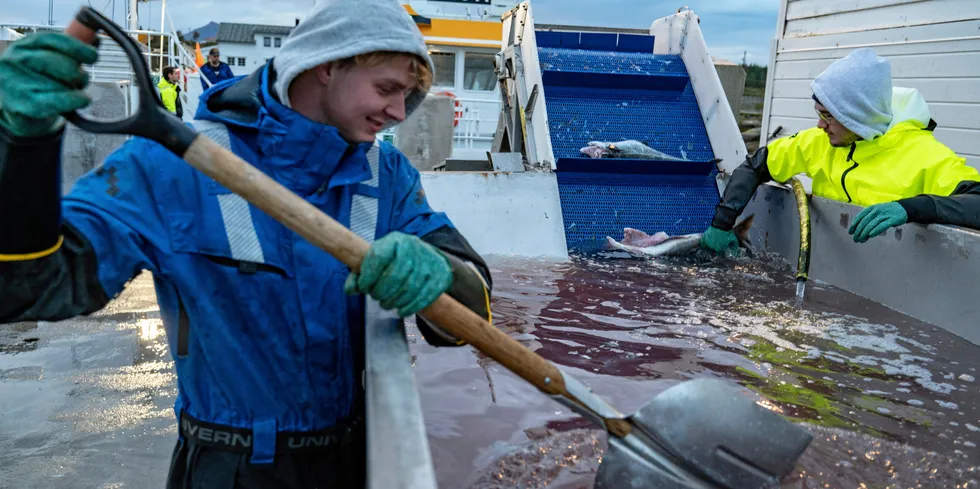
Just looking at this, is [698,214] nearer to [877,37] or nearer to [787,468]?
[877,37]

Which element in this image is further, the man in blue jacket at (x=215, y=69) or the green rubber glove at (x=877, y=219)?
the man in blue jacket at (x=215, y=69)

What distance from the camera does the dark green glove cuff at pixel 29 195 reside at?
126 centimetres

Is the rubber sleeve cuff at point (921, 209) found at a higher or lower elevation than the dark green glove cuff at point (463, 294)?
higher

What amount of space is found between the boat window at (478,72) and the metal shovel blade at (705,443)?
13.6 metres

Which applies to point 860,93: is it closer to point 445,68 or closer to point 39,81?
point 39,81

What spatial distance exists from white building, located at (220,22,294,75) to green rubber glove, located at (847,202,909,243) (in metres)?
34.0

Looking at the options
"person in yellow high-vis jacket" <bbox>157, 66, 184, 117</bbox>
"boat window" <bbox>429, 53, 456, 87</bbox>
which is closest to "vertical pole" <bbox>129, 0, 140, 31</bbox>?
"person in yellow high-vis jacket" <bbox>157, 66, 184, 117</bbox>

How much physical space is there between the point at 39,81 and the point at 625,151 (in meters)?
5.44

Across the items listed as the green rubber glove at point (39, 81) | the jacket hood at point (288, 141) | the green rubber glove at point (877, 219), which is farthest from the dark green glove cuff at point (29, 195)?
the green rubber glove at point (877, 219)

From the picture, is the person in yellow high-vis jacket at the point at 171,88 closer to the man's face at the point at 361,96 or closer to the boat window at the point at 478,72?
the boat window at the point at 478,72

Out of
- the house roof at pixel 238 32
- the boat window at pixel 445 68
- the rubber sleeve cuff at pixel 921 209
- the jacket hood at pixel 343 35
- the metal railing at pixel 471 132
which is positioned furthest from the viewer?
the house roof at pixel 238 32

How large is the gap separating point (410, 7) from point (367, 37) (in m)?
14.5

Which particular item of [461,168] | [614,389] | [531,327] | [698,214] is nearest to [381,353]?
[614,389]

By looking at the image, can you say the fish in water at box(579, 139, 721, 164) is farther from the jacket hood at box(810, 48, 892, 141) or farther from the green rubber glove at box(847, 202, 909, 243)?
the green rubber glove at box(847, 202, 909, 243)
